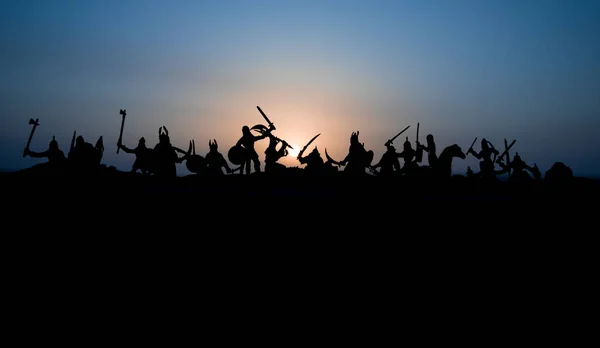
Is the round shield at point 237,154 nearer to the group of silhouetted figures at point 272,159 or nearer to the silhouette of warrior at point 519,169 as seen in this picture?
the group of silhouetted figures at point 272,159

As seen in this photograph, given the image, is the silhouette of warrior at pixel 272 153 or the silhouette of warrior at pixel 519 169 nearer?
the silhouette of warrior at pixel 272 153

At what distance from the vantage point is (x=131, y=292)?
7.21 metres

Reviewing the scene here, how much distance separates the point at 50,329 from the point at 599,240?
40.8ft

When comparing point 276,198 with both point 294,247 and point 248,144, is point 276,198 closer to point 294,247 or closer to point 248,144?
point 294,247

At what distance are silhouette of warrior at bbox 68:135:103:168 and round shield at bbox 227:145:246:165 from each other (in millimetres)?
4132

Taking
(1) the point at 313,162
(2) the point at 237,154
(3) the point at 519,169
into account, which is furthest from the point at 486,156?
(2) the point at 237,154

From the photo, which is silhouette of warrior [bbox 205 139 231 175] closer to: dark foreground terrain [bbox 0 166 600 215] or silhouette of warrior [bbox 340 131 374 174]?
dark foreground terrain [bbox 0 166 600 215]

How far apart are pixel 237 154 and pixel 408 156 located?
6.67m

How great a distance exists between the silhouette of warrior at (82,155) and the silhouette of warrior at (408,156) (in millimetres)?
10524

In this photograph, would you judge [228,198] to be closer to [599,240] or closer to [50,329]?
[50,329]

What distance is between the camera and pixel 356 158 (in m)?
12.4

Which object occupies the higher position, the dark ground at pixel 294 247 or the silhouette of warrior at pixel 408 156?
the silhouette of warrior at pixel 408 156

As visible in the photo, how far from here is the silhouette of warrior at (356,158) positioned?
12328 millimetres

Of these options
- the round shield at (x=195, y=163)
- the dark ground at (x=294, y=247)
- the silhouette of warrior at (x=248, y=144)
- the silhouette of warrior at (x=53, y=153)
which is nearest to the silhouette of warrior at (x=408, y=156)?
the dark ground at (x=294, y=247)
